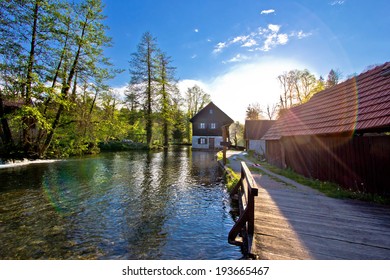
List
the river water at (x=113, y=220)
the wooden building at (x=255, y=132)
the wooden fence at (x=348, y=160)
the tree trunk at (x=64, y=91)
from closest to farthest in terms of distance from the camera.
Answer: the river water at (x=113, y=220) → the wooden fence at (x=348, y=160) → the tree trunk at (x=64, y=91) → the wooden building at (x=255, y=132)

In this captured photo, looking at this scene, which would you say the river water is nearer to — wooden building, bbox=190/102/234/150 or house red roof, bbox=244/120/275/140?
house red roof, bbox=244/120/275/140

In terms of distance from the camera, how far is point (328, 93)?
12.5 meters

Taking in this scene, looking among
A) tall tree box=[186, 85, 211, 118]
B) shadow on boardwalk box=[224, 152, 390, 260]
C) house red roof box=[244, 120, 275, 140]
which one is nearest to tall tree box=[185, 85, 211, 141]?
tall tree box=[186, 85, 211, 118]

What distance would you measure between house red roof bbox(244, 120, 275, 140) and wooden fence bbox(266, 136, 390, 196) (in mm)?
21142

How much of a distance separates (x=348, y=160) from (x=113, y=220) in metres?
8.63

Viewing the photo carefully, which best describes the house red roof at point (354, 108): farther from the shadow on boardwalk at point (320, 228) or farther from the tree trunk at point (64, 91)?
the tree trunk at point (64, 91)

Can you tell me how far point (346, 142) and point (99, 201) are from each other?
984cm

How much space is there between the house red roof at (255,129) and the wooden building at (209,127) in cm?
777

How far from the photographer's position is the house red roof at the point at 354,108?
6.99 meters

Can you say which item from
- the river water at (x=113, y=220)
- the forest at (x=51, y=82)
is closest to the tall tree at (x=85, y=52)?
the forest at (x=51, y=82)

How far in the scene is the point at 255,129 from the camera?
111ft

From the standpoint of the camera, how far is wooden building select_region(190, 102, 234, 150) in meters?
42.1
